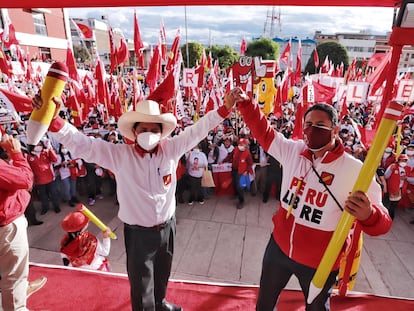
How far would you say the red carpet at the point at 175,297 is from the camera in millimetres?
2994

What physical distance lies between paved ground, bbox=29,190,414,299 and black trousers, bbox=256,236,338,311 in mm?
1726

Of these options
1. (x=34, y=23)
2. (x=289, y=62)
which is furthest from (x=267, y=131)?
(x=34, y=23)

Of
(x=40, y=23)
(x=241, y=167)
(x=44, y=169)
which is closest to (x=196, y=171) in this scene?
(x=241, y=167)

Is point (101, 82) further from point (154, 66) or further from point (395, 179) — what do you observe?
point (395, 179)

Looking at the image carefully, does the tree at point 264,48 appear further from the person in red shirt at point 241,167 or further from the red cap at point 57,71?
the red cap at point 57,71

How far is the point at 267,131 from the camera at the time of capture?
2.26 metres

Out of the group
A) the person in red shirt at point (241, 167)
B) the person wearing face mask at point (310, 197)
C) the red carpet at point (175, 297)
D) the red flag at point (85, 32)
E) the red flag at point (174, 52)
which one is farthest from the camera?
the red flag at point (85, 32)

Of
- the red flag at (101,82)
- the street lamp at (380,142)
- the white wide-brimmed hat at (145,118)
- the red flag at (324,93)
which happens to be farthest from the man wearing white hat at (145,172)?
the red flag at (101,82)

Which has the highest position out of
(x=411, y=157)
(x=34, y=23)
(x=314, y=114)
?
(x=34, y=23)

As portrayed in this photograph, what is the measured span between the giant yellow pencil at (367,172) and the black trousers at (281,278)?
637mm

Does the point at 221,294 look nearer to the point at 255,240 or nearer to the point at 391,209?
the point at 255,240

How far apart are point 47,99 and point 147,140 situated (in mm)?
781

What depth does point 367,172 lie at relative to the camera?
1207 mm

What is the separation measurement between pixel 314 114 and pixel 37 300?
11.5 feet
